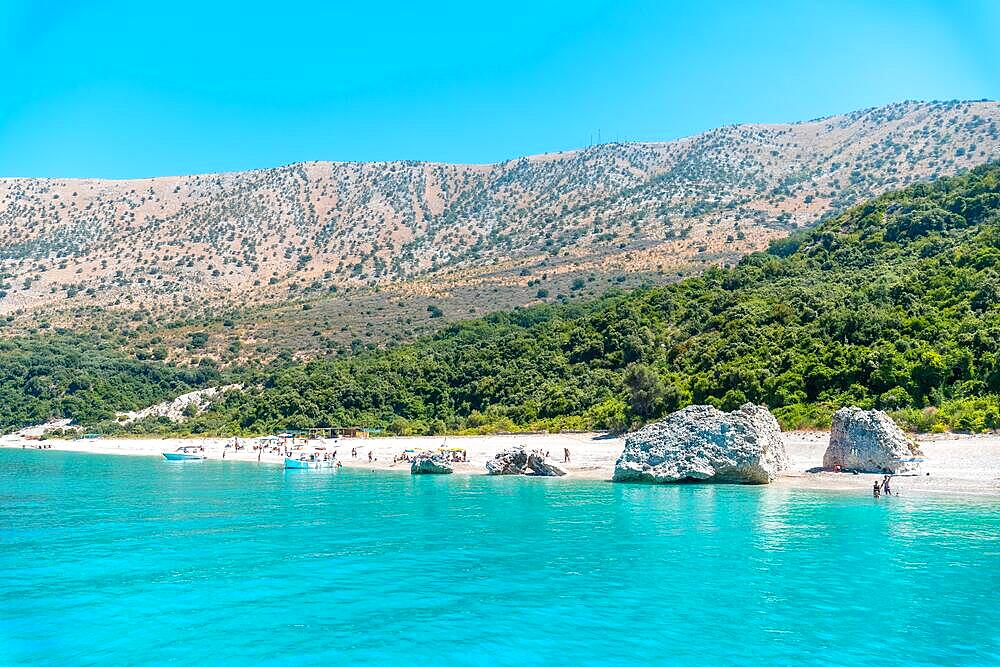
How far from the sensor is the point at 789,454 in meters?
43.3

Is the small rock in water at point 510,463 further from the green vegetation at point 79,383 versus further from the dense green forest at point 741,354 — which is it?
the green vegetation at point 79,383

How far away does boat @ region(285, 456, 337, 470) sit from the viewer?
5734 centimetres

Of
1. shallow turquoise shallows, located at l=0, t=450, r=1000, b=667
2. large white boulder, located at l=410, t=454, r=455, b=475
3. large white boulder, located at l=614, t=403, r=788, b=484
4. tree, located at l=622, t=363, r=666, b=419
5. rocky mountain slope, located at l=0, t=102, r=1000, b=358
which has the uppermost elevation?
rocky mountain slope, located at l=0, t=102, r=1000, b=358

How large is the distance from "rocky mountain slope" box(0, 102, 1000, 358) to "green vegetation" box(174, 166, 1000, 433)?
129 feet

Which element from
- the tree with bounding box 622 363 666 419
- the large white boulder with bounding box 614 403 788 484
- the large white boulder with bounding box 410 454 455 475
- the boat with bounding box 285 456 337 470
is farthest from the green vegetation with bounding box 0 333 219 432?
the large white boulder with bounding box 614 403 788 484

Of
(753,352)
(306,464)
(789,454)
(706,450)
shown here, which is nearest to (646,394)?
(753,352)

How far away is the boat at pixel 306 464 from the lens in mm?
57344

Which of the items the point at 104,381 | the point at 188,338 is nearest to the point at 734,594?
the point at 104,381

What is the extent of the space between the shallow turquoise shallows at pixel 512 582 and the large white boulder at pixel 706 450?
3.22 meters

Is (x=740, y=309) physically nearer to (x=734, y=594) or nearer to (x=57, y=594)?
(x=734, y=594)

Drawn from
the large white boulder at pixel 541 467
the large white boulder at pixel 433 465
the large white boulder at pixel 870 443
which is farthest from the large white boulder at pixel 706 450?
the large white boulder at pixel 433 465

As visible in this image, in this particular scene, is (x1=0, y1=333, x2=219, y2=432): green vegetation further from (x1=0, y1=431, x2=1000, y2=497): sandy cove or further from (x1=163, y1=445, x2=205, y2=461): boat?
(x1=163, y1=445, x2=205, y2=461): boat

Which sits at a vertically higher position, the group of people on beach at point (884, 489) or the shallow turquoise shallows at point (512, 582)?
the group of people on beach at point (884, 489)

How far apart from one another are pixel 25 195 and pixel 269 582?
21783cm
